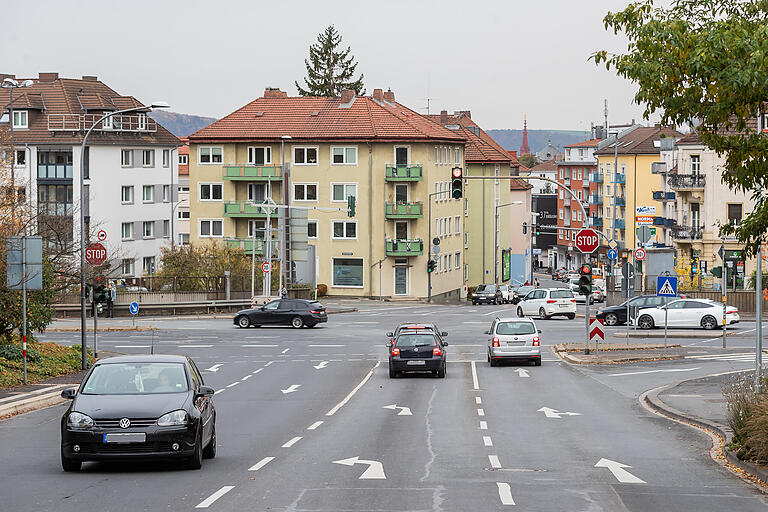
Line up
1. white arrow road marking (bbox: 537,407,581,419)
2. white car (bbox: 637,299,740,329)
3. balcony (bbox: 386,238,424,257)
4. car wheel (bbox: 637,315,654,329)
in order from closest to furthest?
white arrow road marking (bbox: 537,407,581,419) → white car (bbox: 637,299,740,329) → car wheel (bbox: 637,315,654,329) → balcony (bbox: 386,238,424,257)

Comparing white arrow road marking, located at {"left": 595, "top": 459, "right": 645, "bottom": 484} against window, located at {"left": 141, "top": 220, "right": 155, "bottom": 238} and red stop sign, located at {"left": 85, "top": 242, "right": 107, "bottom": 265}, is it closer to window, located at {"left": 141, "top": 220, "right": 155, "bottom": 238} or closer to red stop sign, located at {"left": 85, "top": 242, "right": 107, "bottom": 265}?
red stop sign, located at {"left": 85, "top": 242, "right": 107, "bottom": 265}

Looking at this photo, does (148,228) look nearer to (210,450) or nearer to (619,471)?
(210,450)

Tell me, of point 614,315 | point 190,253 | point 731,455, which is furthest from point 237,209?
point 731,455

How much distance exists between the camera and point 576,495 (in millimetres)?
13078

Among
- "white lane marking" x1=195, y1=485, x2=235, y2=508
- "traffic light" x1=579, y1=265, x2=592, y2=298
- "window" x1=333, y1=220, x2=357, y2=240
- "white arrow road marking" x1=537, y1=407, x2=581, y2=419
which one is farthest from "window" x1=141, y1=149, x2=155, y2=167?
"white lane marking" x1=195, y1=485, x2=235, y2=508

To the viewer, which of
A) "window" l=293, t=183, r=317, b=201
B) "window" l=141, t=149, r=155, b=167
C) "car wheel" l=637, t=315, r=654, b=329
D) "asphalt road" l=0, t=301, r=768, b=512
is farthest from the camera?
"window" l=141, t=149, r=155, b=167

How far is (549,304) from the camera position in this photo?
60219 millimetres

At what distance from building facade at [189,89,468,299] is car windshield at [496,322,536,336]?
47.2 metres

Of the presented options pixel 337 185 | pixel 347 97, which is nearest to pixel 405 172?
pixel 337 185

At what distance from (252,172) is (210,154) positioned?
13.7 ft

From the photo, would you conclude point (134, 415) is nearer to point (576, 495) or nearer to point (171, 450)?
point (171, 450)

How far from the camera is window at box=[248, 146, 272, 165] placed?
86312mm

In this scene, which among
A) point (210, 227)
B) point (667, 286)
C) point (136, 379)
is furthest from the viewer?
point (210, 227)

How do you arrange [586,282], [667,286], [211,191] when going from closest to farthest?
[586,282] < [667,286] < [211,191]
